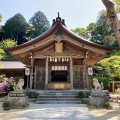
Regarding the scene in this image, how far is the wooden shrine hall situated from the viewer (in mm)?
15188

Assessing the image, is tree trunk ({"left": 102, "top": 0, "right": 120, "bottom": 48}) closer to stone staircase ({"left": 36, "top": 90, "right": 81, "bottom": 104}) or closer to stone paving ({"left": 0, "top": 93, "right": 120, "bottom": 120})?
stone paving ({"left": 0, "top": 93, "right": 120, "bottom": 120})

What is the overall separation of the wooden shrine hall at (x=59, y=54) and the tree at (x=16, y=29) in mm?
37623

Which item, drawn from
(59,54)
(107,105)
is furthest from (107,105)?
(59,54)

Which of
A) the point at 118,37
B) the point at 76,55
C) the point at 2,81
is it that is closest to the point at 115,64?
the point at 76,55

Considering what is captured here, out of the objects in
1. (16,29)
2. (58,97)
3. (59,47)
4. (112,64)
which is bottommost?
(58,97)

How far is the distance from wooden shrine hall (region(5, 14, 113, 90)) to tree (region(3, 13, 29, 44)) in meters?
37.6

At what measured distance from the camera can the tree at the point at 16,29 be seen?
5309 centimetres

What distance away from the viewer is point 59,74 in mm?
17656

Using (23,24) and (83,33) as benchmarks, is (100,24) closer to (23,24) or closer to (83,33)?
(83,33)

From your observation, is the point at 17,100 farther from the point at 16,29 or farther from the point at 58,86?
the point at 16,29

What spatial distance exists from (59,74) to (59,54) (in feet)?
9.11

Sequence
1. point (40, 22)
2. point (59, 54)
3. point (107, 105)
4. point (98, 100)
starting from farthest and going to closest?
point (40, 22) < point (59, 54) < point (98, 100) < point (107, 105)

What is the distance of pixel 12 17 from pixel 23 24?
19.6 ft

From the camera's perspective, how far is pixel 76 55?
15.6m
